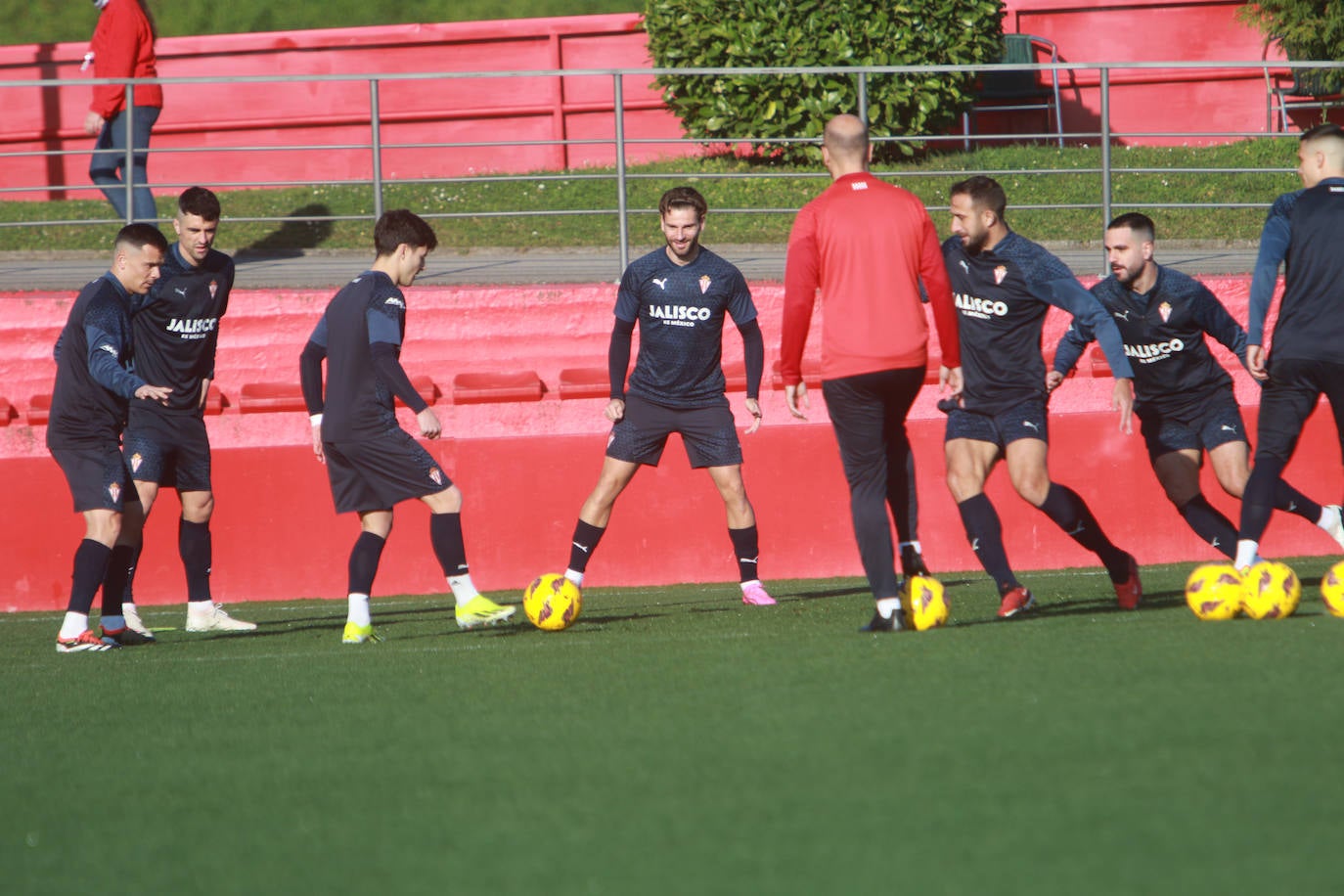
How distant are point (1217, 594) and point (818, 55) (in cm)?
1009

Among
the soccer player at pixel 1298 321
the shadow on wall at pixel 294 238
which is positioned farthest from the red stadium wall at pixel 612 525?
the shadow on wall at pixel 294 238

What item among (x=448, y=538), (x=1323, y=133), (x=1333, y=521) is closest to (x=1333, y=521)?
(x=1333, y=521)

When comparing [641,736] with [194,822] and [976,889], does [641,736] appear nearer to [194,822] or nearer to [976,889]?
[194,822]

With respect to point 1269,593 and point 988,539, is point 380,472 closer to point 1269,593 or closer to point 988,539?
point 988,539

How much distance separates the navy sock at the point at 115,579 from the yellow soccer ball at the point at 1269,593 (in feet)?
17.9

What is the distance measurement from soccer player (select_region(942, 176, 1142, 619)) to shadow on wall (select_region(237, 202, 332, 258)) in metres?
9.70

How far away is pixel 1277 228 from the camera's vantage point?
6625 millimetres

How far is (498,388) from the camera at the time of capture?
1092 cm

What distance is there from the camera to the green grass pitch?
3227 mm

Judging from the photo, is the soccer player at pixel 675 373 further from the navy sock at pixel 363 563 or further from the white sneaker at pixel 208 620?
the white sneaker at pixel 208 620

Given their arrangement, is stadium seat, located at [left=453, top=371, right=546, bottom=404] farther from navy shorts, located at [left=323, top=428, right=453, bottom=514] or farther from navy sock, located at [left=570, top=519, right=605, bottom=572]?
navy shorts, located at [left=323, top=428, right=453, bottom=514]

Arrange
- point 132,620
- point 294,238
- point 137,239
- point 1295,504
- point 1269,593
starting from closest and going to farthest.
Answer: point 1269,593 < point 1295,504 < point 137,239 < point 132,620 < point 294,238

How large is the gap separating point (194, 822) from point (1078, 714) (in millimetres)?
2405

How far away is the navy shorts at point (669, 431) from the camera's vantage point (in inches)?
331
